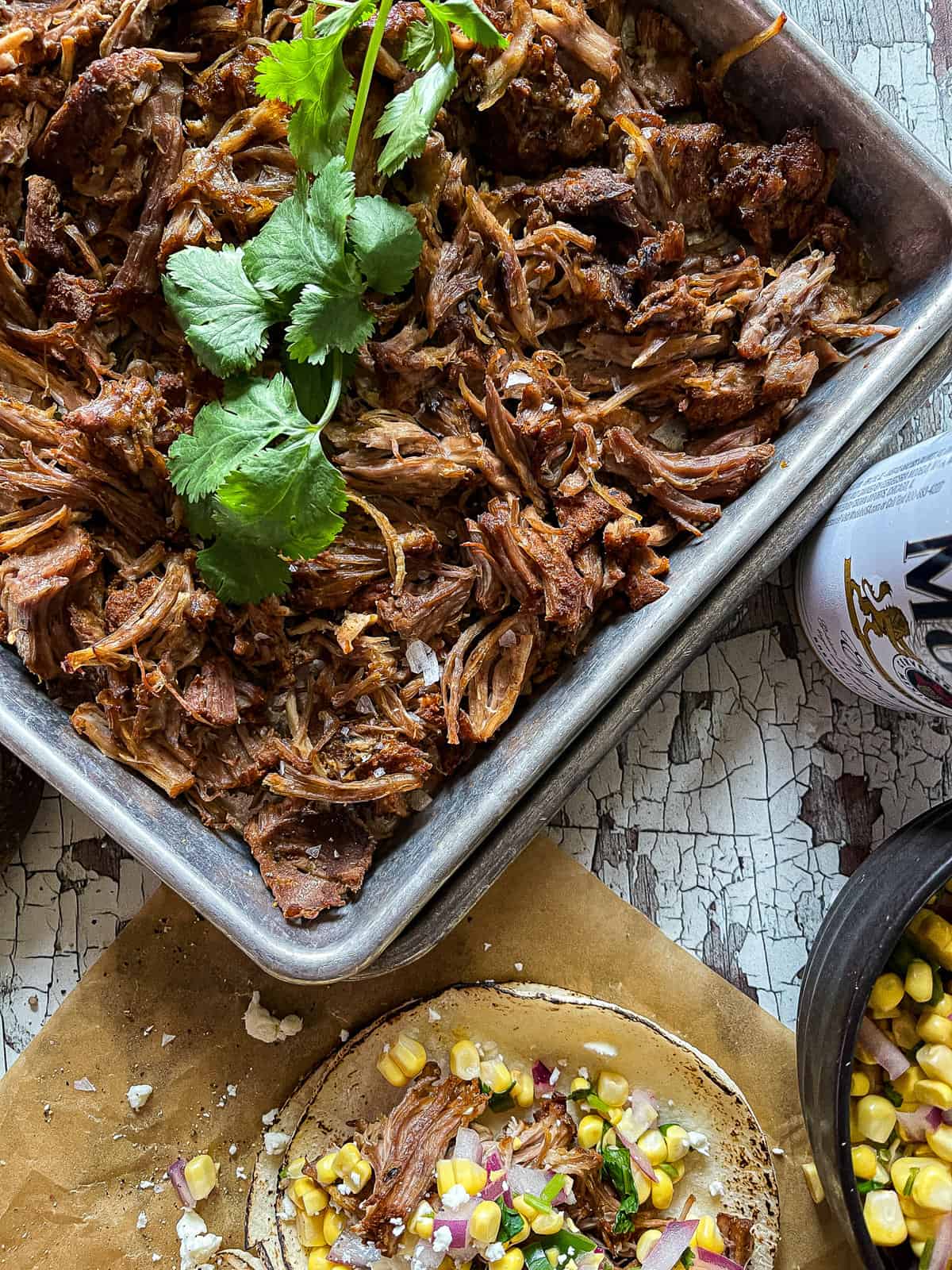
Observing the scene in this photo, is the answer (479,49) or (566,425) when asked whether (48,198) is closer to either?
(479,49)

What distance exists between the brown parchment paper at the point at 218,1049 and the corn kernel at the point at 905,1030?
311 mm

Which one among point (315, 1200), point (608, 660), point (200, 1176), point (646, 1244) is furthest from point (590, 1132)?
point (608, 660)

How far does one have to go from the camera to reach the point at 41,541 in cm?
234

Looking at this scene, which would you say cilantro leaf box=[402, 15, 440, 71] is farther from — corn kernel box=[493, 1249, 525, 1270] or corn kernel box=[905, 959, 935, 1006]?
corn kernel box=[493, 1249, 525, 1270]

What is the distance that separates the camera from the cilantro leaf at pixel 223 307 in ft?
7.45

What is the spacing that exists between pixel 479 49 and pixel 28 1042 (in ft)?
9.84

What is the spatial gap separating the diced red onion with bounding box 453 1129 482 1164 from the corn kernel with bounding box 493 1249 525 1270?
9.9 inches

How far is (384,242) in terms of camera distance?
→ 228 centimetres

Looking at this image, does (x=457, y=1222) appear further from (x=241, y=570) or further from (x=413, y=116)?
(x=413, y=116)

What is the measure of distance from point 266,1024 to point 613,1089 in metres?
1.04

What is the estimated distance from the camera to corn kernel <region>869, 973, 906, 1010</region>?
2.80 meters

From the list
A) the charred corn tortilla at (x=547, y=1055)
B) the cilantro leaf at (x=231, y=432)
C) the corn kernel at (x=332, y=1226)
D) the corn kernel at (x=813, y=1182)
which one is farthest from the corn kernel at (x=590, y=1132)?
the cilantro leaf at (x=231, y=432)

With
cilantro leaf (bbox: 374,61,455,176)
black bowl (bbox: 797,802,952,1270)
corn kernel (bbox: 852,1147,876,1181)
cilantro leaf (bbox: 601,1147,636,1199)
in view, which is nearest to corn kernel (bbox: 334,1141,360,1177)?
cilantro leaf (bbox: 601,1147,636,1199)

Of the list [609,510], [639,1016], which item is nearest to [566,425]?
[609,510]
